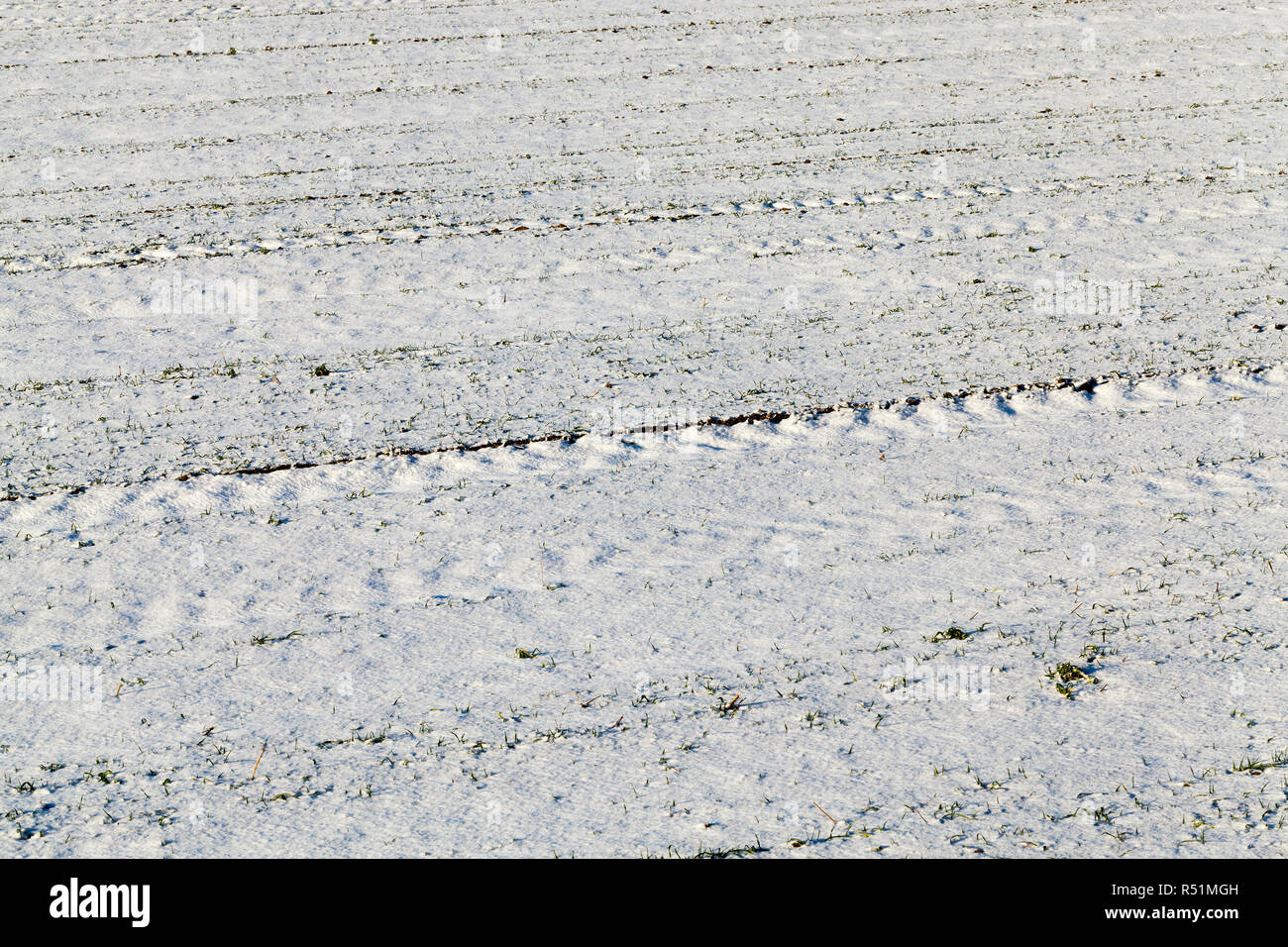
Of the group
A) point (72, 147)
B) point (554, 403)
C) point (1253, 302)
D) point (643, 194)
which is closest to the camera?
point (554, 403)

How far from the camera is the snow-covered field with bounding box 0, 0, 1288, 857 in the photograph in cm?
414

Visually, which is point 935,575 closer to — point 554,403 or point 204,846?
point 554,403

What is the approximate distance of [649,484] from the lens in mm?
5992

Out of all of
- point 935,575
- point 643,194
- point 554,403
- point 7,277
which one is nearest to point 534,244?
point 643,194

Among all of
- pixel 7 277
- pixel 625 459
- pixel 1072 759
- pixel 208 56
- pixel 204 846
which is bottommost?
pixel 204 846

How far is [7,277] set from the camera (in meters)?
8.66

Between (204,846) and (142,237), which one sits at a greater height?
(142,237)

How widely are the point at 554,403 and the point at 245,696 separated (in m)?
2.79

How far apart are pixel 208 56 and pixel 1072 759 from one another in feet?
46.7

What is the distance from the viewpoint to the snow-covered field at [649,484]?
4.14m

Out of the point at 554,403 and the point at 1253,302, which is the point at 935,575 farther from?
the point at 1253,302

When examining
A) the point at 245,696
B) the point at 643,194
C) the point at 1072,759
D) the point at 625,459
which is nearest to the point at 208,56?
the point at 643,194
